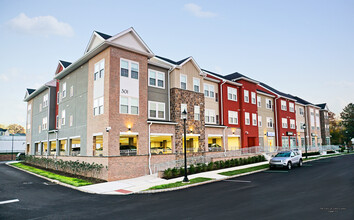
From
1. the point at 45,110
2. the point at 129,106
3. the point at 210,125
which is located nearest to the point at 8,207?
the point at 129,106

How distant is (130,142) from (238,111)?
638 inches

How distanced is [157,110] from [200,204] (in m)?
14.7

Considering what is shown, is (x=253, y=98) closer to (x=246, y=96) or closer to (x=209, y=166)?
(x=246, y=96)

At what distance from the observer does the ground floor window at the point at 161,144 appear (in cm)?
2370

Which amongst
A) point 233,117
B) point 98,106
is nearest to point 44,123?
point 98,106

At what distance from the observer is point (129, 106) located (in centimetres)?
2197

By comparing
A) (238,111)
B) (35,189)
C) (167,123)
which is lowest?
(35,189)

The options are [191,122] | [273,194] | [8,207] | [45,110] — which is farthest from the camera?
[45,110]

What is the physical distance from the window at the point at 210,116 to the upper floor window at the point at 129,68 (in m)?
12.2

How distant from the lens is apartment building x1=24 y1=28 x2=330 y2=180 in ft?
69.6

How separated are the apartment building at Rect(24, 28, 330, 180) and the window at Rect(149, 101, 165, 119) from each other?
0.13ft

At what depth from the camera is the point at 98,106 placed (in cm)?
2222

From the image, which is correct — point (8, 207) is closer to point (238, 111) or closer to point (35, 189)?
point (35, 189)

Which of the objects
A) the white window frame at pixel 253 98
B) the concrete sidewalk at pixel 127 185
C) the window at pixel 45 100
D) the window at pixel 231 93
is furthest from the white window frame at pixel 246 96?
the window at pixel 45 100
